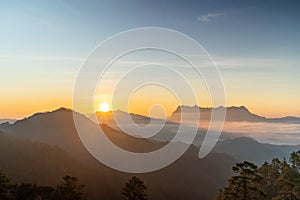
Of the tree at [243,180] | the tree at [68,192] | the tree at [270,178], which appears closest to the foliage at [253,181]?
the tree at [243,180]

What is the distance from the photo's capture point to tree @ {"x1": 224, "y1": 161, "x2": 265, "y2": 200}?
51594 mm

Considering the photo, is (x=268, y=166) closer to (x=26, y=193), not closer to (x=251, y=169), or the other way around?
(x=251, y=169)

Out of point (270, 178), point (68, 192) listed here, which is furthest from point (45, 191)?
point (270, 178)

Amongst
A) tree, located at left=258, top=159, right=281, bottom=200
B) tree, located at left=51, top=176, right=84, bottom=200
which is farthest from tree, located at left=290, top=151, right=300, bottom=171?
tree, located at left=51, top=176, right=84, bottom=200

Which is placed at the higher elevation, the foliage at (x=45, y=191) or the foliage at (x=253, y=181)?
the foliage at (x=253, y=181)

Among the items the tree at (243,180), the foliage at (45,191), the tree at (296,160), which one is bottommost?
the foliage at (45,191)

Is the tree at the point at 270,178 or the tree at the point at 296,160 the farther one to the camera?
the tree at the point at 270,178

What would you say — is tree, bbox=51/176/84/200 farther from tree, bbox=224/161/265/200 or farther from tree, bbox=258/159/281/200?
tree, bbox=258/159/281/200

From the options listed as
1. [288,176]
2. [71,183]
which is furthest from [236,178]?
[71,183]

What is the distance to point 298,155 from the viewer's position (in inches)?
2271

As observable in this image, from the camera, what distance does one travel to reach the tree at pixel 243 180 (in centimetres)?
5159

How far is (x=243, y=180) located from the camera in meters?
52.9

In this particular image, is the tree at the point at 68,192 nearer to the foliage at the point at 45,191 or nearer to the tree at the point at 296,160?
the foliage at the point at 45,191

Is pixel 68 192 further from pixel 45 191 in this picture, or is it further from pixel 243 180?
pixel 243 180
